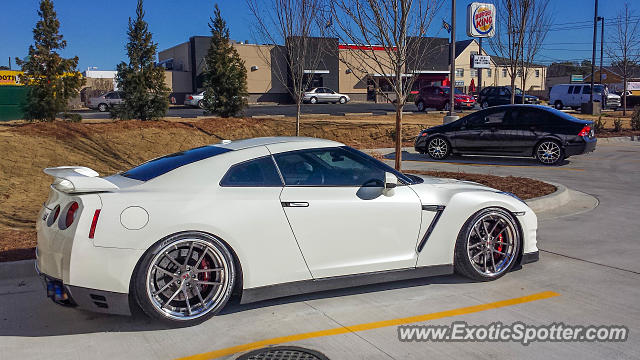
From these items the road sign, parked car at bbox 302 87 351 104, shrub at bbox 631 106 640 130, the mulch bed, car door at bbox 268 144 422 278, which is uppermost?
the road sign

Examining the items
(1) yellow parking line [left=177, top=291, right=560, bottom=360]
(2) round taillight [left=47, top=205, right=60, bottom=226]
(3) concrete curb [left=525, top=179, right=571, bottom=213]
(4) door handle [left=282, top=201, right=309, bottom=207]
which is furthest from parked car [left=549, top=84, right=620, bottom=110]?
(2) round taillight [left=47, top=205, right=60, bottom=226]

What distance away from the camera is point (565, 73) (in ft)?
333

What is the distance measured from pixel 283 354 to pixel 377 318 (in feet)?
3.26

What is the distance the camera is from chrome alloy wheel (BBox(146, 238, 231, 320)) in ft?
14.5

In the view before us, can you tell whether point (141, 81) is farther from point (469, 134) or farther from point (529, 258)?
point (529, 258)

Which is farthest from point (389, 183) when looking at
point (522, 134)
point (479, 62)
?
point (479, 62)

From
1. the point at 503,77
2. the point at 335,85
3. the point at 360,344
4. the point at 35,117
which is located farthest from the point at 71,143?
the point at 503,77

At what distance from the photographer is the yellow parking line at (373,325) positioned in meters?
4.09

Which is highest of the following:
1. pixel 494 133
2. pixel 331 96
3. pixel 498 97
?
pixel 331 96

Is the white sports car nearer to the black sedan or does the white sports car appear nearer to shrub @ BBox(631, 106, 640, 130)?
the black sedan

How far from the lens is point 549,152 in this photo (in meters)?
14.1

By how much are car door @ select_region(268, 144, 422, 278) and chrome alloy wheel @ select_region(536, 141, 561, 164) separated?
999 centimetres

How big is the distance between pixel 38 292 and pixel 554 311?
4604 mm

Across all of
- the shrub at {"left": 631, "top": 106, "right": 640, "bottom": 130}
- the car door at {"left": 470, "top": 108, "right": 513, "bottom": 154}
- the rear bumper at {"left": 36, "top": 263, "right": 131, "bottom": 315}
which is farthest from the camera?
the shrub at {"left": 631, "top": 106, "right": 640, "bottom": 130}
